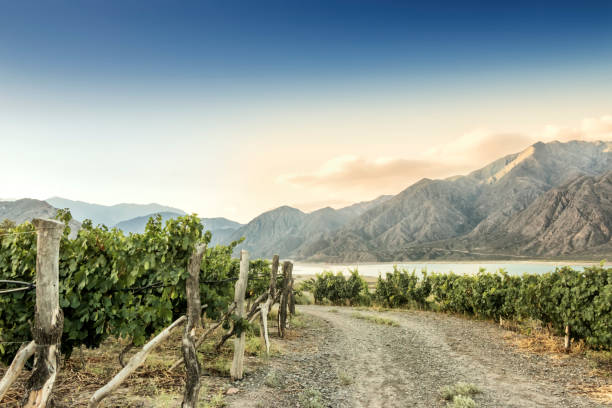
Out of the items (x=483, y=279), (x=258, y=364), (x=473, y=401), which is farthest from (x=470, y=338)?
(x=258, y=364)

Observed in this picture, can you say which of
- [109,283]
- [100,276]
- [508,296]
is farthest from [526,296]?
[100,276]

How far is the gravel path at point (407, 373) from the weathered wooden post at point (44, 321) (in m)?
2.98

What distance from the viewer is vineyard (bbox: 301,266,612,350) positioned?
9125 mm

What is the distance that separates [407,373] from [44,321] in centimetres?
764

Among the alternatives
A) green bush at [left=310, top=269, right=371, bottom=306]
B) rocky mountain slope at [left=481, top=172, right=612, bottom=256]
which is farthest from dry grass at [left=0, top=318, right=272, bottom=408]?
rocky mountain slope at [left=481, top=172, right=612, bottom=256]

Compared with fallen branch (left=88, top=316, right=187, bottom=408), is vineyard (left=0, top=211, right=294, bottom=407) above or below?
above

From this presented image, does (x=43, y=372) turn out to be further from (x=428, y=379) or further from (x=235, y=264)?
A: (x=235, y=264)

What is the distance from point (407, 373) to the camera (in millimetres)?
8203

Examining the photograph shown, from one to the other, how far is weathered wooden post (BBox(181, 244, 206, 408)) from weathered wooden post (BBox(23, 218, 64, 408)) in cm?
162

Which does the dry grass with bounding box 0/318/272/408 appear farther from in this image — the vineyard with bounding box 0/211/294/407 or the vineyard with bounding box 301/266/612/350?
the vineyard with bounding box 301/266/612/350

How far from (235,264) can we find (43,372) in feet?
42.9

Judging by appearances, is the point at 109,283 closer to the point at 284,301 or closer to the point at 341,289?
the point at 284,301

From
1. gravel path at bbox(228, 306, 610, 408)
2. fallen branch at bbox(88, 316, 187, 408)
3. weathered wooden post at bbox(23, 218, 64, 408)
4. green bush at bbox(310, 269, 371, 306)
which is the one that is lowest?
green bush at bbox(310, 269, 371, 306)

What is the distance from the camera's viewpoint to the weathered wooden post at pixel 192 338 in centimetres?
477
